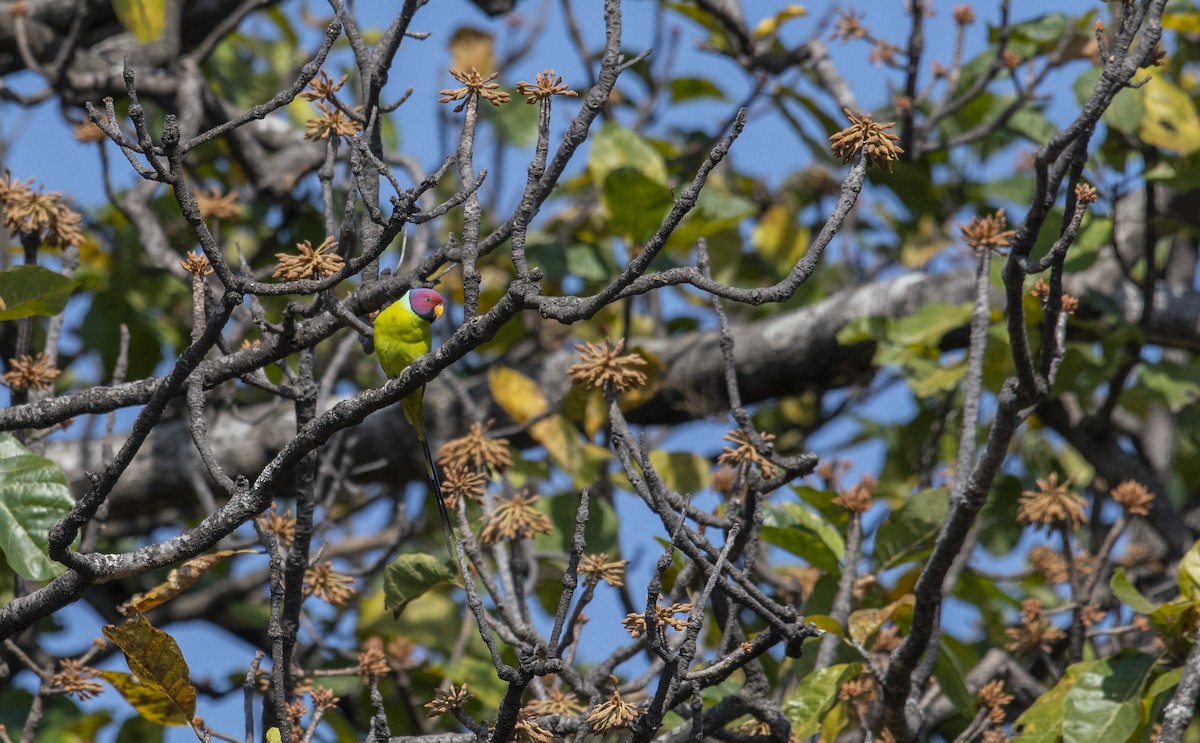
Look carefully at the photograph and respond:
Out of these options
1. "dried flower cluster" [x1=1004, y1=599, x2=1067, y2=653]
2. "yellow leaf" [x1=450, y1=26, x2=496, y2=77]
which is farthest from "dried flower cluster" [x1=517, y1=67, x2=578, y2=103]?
"yellow leaf" [x1=450, y1=26, x2=496, y2=77]

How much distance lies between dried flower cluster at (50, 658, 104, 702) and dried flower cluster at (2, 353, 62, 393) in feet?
2.10

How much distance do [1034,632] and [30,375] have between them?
8.23ft

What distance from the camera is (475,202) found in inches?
84.9

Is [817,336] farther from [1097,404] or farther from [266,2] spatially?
[266,2]

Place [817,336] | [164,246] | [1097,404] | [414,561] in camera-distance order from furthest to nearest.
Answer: [1097,404]
[817,336]
[164,246]
[414,561]

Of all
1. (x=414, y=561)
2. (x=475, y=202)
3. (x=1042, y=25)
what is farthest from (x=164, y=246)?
(x=1042, y=25)

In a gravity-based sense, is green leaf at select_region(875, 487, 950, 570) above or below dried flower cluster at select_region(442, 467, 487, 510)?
below

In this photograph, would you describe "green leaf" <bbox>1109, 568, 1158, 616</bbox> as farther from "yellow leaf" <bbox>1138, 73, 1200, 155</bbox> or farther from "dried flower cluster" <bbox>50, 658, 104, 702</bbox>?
"dried flower cluster" <bbox>50, 658, 104, 702</bbox>

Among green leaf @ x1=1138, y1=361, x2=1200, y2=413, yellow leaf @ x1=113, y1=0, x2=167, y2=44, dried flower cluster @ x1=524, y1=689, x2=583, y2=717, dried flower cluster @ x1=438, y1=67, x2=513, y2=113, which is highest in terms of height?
yellow leaf @ x1=113, y1=0, x2=167, y2=44

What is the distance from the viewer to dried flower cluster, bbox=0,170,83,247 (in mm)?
2869

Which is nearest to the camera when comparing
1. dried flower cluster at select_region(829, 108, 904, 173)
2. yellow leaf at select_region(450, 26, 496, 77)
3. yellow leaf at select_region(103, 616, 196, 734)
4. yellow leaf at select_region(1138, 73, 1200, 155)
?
dried flower cluster at select_region(829, 108, 904, 173)

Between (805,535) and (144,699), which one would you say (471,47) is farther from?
(144,699)

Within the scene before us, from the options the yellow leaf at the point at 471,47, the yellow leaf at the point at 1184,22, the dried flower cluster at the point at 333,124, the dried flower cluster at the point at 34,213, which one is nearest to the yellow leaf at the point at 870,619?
the dried flower cluster at the point at 333,124

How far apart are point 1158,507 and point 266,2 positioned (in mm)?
3510
